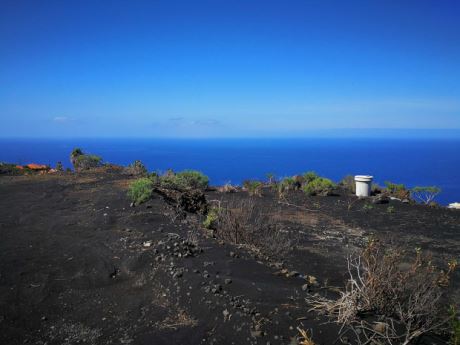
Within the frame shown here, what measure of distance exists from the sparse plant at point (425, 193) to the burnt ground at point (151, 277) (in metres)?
4.90

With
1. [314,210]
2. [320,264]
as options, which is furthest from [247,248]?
[314,210]

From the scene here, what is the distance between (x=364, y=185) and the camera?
1406 centimetres

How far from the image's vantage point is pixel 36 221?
7.79 m

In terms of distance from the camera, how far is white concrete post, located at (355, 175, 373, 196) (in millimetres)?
13905

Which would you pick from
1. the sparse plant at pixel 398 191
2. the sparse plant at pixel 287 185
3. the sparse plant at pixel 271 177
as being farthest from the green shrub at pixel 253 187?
the sparse plant at pixel 398 191

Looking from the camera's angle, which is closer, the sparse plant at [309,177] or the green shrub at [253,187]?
the green shrub at [253,187]

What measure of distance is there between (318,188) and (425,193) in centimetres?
424

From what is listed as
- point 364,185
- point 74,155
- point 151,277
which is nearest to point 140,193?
point 151,277

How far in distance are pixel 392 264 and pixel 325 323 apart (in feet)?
3.64

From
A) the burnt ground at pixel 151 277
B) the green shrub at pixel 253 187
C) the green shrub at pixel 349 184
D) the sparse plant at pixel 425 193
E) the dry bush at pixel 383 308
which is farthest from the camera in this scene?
the green shrub at pixel 349 184

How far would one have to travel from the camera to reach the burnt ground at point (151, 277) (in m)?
3.84

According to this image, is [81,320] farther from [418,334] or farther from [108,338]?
[418,334]

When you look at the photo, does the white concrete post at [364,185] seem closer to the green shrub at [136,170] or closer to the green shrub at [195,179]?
the green shrub at [195,179]

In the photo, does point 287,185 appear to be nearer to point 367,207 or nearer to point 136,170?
point 367,207
